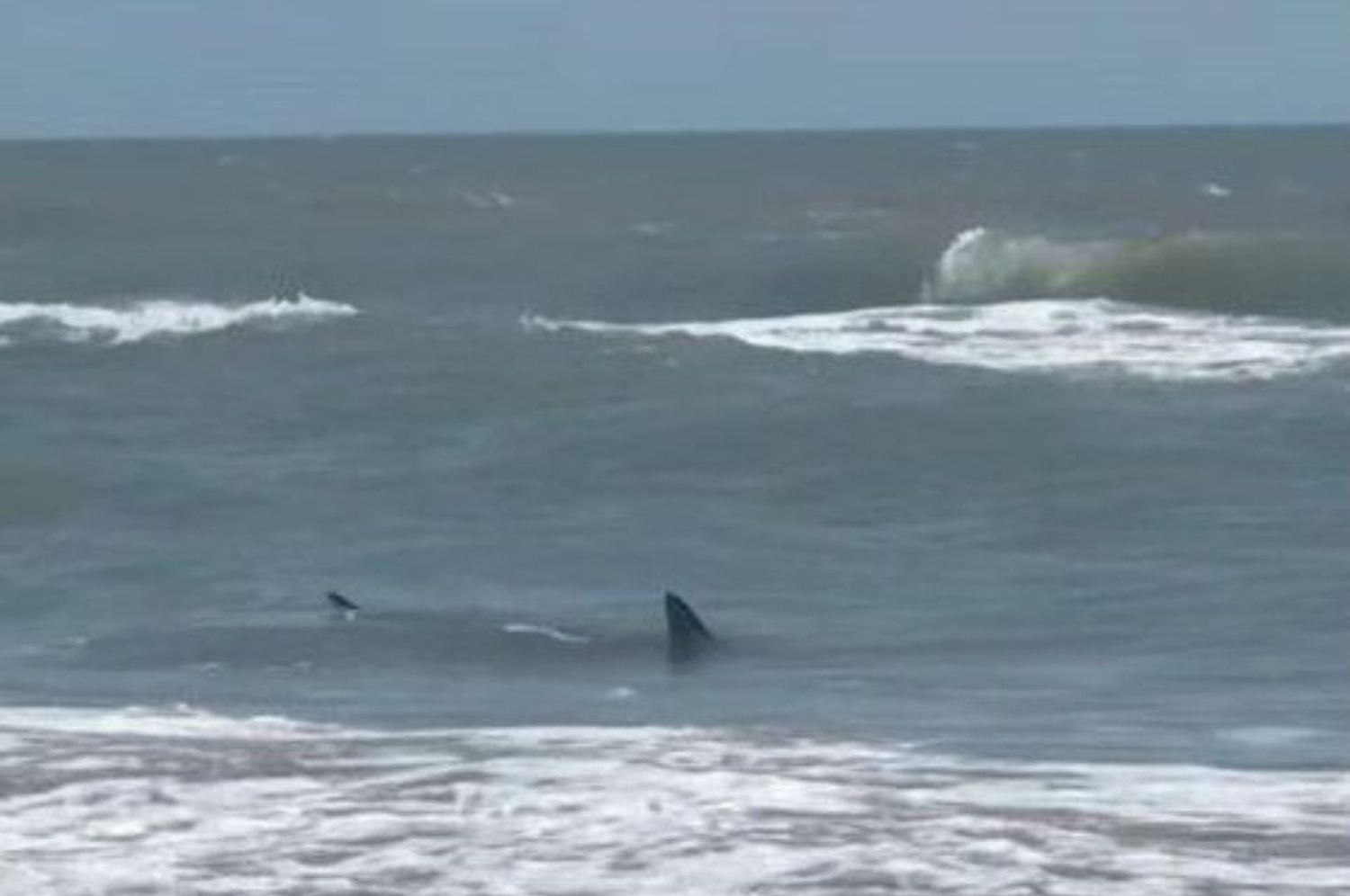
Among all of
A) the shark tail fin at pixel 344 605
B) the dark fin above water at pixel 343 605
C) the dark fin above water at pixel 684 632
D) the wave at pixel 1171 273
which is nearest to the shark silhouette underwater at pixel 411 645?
the dark fin above water at pixel 684 632

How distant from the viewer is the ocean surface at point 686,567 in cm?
1195

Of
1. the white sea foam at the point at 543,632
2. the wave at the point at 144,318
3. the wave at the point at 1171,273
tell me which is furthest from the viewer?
the wave at the point at 1171,273

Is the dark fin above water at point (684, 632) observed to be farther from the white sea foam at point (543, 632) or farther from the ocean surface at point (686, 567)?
the white sea foam at point (543, 632)

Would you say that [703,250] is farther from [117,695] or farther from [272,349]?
[117,695]

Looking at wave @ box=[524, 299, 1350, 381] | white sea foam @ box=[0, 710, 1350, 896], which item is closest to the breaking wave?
wave @ box=[524, 299, 1350, 381]

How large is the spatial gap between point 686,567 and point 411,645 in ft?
11.4

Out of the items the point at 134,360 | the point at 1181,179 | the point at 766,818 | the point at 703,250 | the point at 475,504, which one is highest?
the point at 1181,179

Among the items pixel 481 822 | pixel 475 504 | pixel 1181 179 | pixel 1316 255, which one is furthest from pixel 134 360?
pixel 1181 179

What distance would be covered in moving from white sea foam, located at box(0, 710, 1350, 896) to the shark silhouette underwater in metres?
2.93

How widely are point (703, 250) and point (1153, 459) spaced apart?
2541 centimetres

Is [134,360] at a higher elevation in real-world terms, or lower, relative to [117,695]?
higher

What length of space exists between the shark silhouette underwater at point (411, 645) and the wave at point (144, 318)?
17736mm

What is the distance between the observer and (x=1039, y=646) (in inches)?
693

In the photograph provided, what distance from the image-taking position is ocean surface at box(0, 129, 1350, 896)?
11945 mm
